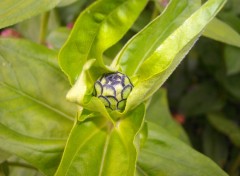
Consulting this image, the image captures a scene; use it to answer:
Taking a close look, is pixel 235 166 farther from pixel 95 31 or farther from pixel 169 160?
pixel 95 31

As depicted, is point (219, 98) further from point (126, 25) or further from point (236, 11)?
point (126, 25)

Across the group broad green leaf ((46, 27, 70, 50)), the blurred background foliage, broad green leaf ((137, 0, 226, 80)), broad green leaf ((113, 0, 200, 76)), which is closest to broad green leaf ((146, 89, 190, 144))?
the blurred background foliage

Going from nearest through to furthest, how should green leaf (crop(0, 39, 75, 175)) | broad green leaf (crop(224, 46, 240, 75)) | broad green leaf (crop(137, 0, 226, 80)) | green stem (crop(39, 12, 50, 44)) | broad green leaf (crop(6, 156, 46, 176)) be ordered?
broad green leaf (crop(137, 0, 226, 80)) < green leaf (crop(0, 39, 75, 175)) < broad green leaf (crop(6, 156, 46, 176)) < green stem (crop(39, 12, 50, 44)) < broad green leaf (crop(224, 46, 240, 75))

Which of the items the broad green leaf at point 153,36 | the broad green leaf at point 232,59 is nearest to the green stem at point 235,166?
the broad green leaf at point 232,59

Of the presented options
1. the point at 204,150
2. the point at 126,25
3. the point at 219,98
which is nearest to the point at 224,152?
the point at 204,150

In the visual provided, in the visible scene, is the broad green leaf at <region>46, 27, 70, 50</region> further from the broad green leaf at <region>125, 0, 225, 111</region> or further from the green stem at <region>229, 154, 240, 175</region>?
the green stem at <region>229, 154, 240, 175</region>

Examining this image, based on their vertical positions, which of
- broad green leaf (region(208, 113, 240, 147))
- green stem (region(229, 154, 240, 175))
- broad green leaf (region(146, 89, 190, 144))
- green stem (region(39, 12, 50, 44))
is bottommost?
green stem (region(229, 154, 240, 175))
